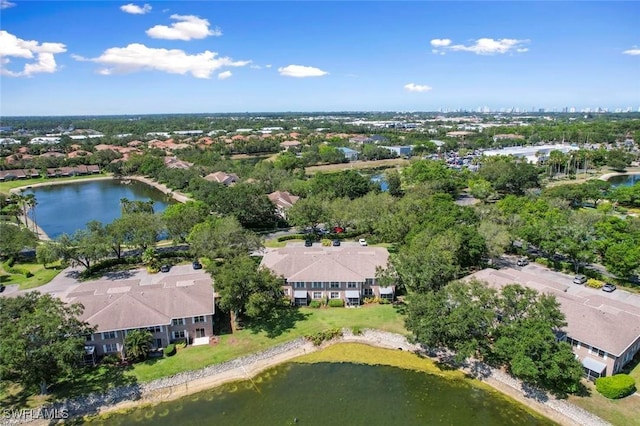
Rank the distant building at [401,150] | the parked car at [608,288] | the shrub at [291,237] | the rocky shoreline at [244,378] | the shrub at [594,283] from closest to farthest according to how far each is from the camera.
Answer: the rocky shoreline at [244,378], the parked car at [608,288], the shrub at [594,283], the shrub at [291,237], the distant building at [401,150]


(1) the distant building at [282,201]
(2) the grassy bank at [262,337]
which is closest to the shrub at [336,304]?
(2) the grassy bank at [262,337]

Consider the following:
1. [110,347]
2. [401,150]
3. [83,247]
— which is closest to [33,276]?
[83,247]

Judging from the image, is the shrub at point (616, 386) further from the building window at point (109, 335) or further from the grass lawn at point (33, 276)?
the grass lawn at point (33, 276)

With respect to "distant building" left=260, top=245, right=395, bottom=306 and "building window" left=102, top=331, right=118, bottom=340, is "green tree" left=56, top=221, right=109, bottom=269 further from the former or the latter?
"distant building" left=260, top=245, right=395, bottom=306

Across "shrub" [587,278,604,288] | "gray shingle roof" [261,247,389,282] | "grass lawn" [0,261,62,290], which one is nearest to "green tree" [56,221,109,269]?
"grass lawn" [0,261,62,290]

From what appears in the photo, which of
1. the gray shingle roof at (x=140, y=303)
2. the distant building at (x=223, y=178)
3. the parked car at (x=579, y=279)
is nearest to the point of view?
A: the gray shingle roof at (x=140, y=303)

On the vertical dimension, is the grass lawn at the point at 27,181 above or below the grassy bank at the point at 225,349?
above

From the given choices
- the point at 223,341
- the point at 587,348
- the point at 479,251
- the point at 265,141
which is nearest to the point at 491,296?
the point at 587,348
